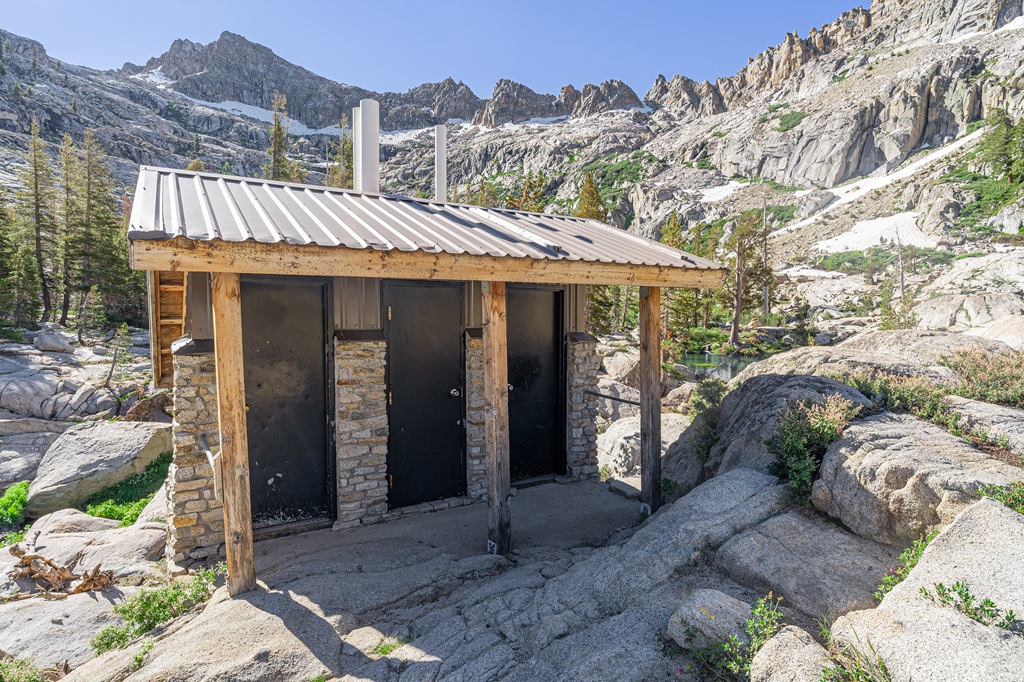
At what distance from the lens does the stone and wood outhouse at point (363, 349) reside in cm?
405

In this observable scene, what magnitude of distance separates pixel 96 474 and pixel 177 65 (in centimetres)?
18885

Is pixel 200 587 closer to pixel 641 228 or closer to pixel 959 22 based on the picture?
pixel 641 228

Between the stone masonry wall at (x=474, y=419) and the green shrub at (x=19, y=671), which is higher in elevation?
the stone masonry wall at (x=474, y=419)

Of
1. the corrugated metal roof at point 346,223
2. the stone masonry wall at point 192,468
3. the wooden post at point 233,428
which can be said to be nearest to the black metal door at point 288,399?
the stone masonry wall at point 192,468

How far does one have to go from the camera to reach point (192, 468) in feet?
17.3

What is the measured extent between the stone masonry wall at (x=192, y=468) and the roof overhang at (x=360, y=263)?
213 centimetres

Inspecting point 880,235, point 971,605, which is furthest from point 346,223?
point 880,235

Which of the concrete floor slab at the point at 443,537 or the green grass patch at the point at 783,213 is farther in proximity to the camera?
the green grass patch at the point at 783,213

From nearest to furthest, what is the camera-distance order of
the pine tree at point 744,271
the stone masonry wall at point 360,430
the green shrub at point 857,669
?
the green shrub at point 857,669 < the stone masonry wall at point 360,430 < the pine tree at point 744,271

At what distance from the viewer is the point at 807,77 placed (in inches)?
4151

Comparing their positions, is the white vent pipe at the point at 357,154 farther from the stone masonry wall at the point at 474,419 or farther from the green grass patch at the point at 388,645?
the green grass patch at the point at 388,645

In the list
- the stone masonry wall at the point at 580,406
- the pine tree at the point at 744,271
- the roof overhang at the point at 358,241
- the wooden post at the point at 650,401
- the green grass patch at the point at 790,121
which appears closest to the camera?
the roof overhang at the point at 358,241

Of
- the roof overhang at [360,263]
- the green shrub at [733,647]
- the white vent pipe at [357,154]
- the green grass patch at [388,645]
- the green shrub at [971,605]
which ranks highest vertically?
the white vent pipe at [357,154]

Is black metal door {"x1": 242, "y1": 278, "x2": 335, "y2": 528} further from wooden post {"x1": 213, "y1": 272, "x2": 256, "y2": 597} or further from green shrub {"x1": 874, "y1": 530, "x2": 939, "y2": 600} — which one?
green shrub {"x1": 874, "y1": 530, "x2": 939, "y2": 600}
